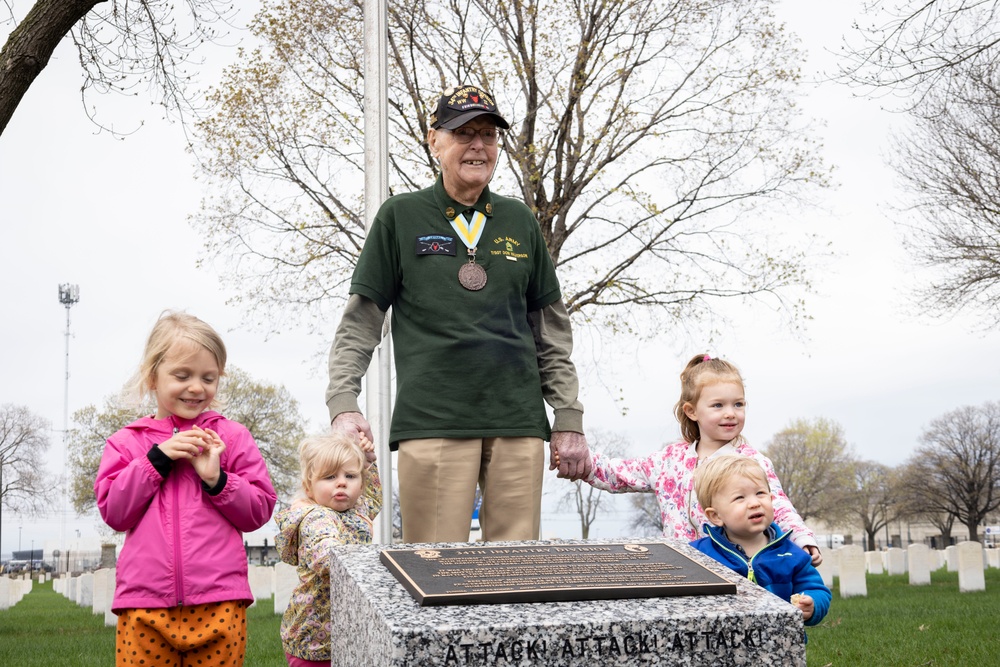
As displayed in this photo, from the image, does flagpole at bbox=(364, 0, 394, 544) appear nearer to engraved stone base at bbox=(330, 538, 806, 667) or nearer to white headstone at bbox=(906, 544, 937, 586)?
engraved stone base at bbox=(330, 538, 806, 667)

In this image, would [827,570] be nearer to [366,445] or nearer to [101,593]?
[101,593]

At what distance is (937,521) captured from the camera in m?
41.9

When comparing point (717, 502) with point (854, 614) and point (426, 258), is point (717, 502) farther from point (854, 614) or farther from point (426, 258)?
point (854, 614)

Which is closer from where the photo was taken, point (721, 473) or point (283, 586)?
point (721, 473)

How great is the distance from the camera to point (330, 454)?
3.71 m

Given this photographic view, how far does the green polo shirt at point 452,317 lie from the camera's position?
12.1 feet

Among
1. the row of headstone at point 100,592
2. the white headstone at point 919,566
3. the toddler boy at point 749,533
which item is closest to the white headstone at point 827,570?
the white headstone at point 919,566

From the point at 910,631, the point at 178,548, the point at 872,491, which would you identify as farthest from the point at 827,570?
the point at 872,491

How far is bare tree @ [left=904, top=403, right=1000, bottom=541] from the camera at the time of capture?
36.6 m

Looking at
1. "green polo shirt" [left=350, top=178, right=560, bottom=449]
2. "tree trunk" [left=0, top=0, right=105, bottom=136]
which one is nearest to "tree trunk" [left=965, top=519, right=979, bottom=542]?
"tree trunk" [left=0, top=0, right=105, bottom=136]

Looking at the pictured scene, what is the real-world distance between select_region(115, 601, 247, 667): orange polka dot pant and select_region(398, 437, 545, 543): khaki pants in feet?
2.53

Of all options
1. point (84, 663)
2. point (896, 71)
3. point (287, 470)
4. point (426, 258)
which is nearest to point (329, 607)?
point (426, 258)

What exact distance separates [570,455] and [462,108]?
1413mm

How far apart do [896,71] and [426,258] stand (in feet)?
24.8
